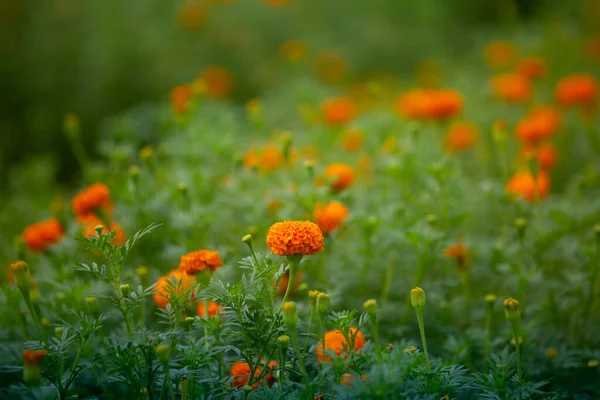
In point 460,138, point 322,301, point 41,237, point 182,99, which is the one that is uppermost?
point 182,99

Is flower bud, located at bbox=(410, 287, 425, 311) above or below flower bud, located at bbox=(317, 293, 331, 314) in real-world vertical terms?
below

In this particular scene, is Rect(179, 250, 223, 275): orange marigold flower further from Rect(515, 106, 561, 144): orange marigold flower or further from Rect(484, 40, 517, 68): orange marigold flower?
Rect(484, 40, 517, 68): orange marigold flower

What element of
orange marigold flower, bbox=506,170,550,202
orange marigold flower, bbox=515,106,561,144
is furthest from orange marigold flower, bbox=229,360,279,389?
orange marigold flower, bbox=515,106,561,144

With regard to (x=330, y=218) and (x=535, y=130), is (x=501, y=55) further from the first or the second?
(x=330, y=218)

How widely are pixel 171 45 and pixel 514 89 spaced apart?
2.47m

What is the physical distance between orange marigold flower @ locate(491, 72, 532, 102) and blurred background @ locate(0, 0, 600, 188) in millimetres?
962

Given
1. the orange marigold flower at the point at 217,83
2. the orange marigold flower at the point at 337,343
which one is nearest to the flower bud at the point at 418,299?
the orange marigold flower at the point at 337,343

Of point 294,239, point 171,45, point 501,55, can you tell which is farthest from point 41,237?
point 501,55

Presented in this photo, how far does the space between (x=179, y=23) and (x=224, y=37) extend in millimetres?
335

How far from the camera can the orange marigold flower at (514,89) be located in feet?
9.08

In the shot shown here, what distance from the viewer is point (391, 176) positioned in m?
2.01

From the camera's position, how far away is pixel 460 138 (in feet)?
8.95

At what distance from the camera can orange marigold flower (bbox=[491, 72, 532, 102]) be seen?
277 centimetres

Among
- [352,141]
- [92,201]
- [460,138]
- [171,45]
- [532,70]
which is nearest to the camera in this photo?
[92,201]
